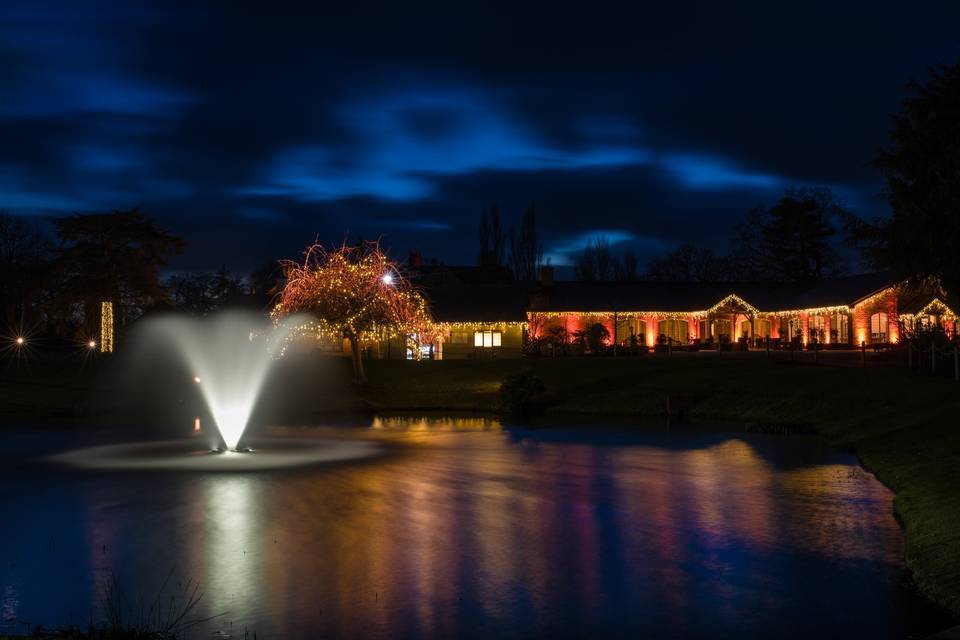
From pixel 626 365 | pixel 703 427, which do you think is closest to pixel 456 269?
pixel 626 365

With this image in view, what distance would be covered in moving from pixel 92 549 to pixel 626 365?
41160 millimetres

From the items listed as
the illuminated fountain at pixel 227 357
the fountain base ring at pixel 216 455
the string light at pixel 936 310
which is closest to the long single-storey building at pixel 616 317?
the string light at pixel 936 310

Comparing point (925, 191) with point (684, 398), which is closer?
point (925, 191)

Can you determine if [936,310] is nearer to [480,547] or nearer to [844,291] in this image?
[844,291]

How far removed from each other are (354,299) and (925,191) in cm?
3419

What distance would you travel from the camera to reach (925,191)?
2908cm

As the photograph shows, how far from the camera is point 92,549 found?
17.7 metres

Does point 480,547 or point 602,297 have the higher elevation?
point 602,297

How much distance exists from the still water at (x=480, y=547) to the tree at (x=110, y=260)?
40515 mm

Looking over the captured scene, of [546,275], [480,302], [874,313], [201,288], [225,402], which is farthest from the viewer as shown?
[201,288]

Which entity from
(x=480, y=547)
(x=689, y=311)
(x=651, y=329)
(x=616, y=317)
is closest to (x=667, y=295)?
(x=689, y=311)

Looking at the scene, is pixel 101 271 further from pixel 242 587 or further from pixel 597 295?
pixel 242 587

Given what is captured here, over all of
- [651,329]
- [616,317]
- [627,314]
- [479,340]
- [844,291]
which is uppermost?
[844,291]

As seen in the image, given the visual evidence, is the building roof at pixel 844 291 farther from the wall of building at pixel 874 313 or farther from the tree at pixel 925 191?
the tree at pixel 925 191
